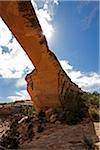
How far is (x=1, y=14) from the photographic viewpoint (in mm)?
13000

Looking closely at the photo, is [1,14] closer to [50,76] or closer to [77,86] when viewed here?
[50,76]

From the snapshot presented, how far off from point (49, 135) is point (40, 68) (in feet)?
10.6

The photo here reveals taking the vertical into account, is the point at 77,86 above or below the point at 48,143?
above

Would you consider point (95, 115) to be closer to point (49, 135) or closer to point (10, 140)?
point (49, 135)

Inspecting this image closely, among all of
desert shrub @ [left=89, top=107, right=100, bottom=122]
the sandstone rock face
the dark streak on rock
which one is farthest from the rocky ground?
the dark streak on rock

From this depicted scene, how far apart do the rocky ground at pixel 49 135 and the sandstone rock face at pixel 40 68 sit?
73 cm

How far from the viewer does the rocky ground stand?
13.2 metres

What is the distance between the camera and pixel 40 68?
1620cm

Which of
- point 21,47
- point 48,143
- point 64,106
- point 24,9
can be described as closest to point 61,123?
point 64,106

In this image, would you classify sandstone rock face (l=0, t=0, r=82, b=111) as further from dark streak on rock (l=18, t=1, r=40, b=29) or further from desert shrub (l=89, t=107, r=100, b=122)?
desert shrub (l=89, t=107, r=100, b=122)

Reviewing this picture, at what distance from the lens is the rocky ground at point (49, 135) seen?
13180mm

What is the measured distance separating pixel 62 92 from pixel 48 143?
3.39 m

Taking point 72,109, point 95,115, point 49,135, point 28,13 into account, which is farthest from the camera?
point 95,115

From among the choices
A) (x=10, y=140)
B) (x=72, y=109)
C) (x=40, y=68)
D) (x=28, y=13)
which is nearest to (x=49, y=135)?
(x=10, y=140)
